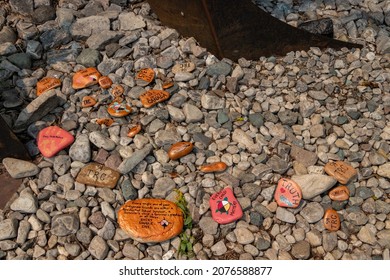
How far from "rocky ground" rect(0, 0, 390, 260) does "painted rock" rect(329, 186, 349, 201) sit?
0.03m

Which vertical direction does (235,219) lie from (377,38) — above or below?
below

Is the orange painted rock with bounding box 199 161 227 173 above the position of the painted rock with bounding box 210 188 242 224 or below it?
above

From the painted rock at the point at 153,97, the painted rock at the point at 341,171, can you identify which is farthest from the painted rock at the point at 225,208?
the painted rock at the point at 153,97

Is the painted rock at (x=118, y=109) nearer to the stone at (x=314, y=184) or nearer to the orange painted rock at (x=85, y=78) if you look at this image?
the orange painted rock at (x=85, y=78)

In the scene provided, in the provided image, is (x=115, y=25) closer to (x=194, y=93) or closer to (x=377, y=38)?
(x=194, y=93)

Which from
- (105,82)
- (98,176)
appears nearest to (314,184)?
(98,176)

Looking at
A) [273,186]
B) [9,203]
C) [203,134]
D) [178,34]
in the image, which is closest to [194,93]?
[203,134]

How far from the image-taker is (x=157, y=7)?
3049 millimetres

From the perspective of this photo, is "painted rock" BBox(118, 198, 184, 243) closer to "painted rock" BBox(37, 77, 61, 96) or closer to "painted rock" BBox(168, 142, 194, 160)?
"painted rock" BBox(168, 142, 194, 160)

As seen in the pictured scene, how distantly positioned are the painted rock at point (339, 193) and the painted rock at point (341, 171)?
42 millimetres

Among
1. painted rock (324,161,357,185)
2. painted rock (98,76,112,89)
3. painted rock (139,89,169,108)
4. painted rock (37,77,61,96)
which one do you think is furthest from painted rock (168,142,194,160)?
painted rock (37,77,61,96)

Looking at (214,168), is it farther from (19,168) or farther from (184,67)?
(19,168)

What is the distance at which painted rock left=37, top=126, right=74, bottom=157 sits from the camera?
8.08 feet
